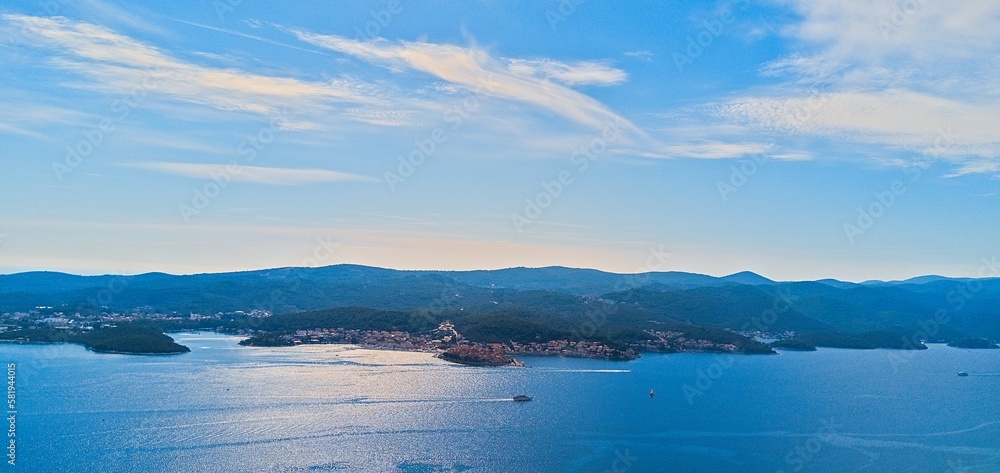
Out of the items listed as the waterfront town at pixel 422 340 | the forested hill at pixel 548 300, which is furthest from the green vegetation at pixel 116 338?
the forested hill at pixel 548 300

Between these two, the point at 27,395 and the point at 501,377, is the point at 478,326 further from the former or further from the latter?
the point at 27,395

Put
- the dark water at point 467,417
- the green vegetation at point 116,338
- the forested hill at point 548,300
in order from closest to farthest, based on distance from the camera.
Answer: the dark water at point 467,417 → the green vegetation at point 116,338 → the forested hill at point 548,300

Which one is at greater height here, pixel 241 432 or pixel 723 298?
pixel 723 298

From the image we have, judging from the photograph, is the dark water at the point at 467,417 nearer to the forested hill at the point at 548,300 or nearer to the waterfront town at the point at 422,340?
the waterfront town at the point at 422,340

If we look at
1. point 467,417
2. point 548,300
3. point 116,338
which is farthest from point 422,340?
point 548,300

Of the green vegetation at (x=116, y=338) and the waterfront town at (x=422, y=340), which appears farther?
the waterfront town at (x=422, y=340)

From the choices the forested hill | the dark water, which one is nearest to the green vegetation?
the dark water

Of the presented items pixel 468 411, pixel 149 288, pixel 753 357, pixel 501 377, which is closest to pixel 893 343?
pixel 753 357

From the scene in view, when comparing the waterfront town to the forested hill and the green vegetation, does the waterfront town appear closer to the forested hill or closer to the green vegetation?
the green vegetation

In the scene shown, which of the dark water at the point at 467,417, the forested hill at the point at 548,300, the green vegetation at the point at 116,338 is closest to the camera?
the dark water at the point at 467,417
